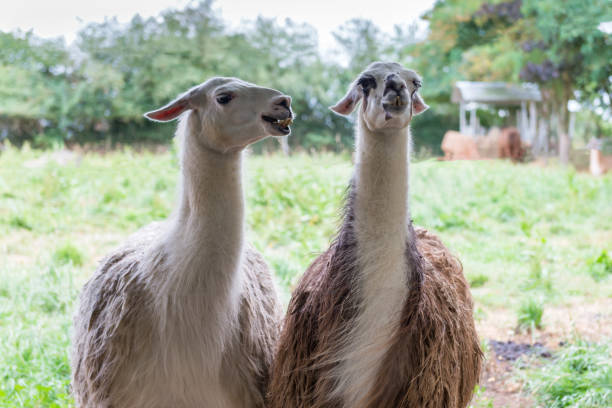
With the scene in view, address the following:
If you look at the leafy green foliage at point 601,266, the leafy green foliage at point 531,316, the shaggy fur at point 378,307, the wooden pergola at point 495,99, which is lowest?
the leafy green foliage at point 531,316

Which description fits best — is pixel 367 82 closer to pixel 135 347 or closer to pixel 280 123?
pixel 280 123

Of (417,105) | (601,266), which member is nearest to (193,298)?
(417,105)

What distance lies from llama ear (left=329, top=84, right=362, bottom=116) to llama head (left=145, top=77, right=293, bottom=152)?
0.21 m

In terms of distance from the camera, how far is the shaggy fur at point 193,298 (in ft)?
5.09

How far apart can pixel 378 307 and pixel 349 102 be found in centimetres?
62

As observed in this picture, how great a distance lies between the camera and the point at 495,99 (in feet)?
30.3

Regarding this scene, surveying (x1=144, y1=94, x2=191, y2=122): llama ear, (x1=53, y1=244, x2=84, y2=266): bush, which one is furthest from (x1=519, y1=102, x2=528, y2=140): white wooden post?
(x1=144, y1=94, x2=191, y2=122): llama ear

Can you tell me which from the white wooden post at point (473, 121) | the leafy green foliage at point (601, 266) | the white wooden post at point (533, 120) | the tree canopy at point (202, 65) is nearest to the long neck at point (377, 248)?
the leafy green foliage at point (601, 266)

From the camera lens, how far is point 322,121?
17.1 ft

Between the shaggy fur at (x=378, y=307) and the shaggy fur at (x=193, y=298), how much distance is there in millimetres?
193

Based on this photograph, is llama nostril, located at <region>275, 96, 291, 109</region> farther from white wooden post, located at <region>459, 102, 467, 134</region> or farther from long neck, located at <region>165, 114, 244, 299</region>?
white wooden post, located at <region>459, 102, 467, 134</region>

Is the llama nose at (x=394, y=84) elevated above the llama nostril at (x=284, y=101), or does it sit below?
above

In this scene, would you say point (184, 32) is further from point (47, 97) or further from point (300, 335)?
point (300, 335)

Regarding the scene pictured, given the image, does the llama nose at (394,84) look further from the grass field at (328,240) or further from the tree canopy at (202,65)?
the tree canopy at (202,65)
